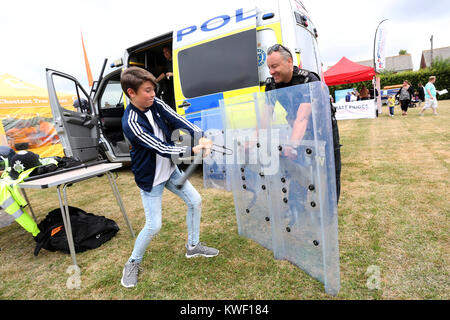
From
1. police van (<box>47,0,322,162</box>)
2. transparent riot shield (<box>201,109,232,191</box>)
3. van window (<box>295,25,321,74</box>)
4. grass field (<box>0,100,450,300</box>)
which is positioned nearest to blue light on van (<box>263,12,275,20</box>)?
police van (<box>47,0,322,162</box>)

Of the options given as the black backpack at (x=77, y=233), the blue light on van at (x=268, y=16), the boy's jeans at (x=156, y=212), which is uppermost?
the blue light on van at (x=268, y=16)

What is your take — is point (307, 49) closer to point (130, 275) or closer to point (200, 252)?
point (200, 252)

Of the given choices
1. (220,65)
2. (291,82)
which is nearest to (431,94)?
(220,65)

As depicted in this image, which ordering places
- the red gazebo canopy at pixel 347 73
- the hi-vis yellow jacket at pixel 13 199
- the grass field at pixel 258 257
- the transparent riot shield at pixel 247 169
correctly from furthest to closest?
1. the red gazebo canopy at pixel 347 73
2. the hi-vis yellow jacket at pixel 13 199
3. the transparent riot shield at pixel 247 169
4. the grass field at pixel 258 257

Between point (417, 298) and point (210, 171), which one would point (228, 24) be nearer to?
point (210, 171)

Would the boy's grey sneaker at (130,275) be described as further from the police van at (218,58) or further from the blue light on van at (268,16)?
the blue light on van at (268,16)

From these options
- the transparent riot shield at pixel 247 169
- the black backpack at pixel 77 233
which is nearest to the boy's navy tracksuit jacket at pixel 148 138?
the transparent riot shield at pixel 247 169

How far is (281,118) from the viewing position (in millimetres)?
1877

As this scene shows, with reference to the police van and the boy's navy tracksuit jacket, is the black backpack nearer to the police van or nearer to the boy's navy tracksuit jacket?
the boy's navy tracksuit jacket

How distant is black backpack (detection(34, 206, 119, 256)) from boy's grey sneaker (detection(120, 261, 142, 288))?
0.88 m

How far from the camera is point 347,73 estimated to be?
40.9 feet

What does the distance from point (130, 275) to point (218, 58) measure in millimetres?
3179

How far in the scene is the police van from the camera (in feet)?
11.5

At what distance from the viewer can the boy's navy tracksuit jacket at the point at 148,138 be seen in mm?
1742
